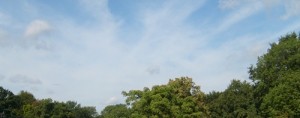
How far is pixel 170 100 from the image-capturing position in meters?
60.0

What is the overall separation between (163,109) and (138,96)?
5.40 m

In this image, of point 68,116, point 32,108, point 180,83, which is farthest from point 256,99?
point 32,108

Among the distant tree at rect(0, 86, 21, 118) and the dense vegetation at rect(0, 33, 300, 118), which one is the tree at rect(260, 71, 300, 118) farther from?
the distant tree at rect(0, 86, 21, 118)

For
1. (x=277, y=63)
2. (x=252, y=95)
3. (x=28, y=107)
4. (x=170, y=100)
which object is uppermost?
(x=28, y=107)

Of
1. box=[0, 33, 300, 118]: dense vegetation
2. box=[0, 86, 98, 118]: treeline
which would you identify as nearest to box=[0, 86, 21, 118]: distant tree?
box=[0, 86, 98, 118]: treeline

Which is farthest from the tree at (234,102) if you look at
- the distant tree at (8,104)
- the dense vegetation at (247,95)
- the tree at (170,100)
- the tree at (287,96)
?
the distant tree at (8,104)

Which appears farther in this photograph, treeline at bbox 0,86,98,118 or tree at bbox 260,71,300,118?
treeline at bbox 0,86,98,118

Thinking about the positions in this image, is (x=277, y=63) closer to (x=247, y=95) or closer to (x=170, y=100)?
(x=247, y=95)

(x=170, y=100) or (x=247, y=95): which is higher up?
(x=247, y=95)

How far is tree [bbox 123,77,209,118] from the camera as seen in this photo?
5822 cm

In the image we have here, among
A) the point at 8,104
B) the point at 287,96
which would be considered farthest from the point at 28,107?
the point at 287,96

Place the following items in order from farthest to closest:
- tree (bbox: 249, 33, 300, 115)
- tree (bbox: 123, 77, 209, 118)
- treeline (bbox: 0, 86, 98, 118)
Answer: treeline (bbox: 0, 86, 98, 118), tree (bbox: 249, 33, 300, 115), tree (bbox: 123, 77, 209, 118)

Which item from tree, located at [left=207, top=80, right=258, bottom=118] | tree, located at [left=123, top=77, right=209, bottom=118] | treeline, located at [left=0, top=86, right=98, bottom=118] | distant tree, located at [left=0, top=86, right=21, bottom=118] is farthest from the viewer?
distant tree, located at [left=0, top=86, right=21, bottom=118]

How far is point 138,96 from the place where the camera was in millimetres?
62781
